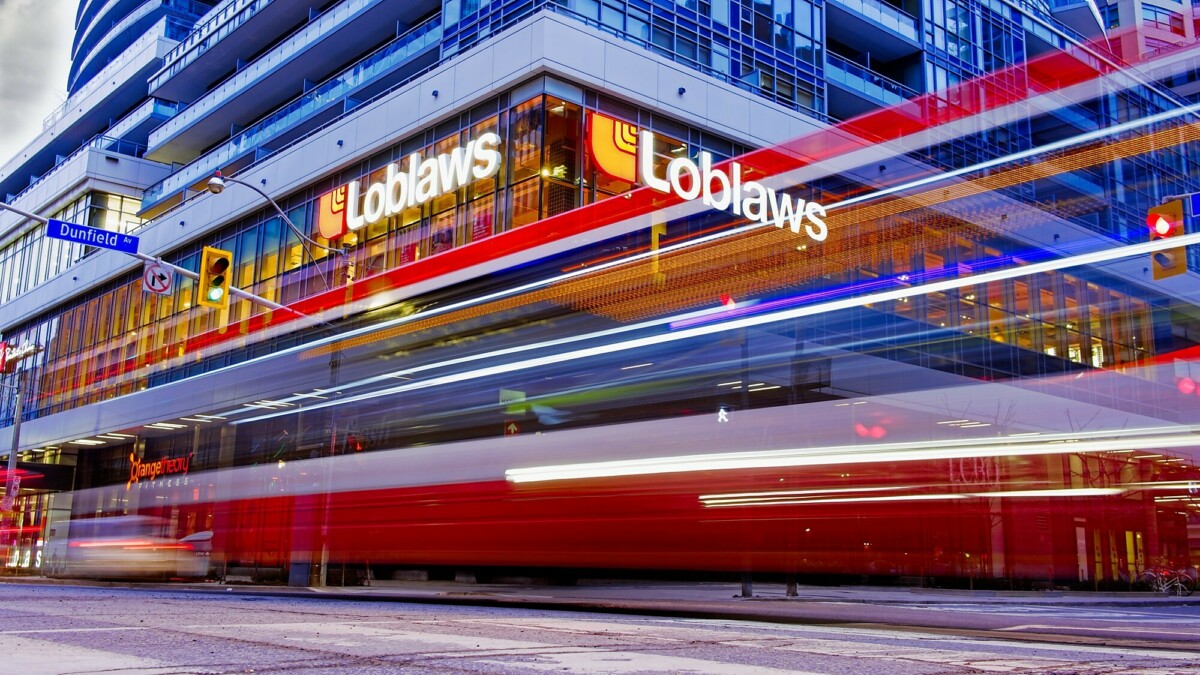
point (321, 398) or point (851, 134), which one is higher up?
point (851, 134)

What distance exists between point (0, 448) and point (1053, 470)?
57119mm

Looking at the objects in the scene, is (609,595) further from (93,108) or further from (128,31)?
(128,31)

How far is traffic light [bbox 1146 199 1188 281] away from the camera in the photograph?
27.3ft

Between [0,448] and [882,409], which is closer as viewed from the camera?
[882,409]

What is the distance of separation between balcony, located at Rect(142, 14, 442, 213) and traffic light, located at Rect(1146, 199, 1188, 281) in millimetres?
31935

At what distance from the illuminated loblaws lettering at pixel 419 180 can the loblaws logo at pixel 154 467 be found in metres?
15.1

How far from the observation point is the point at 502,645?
7492mm

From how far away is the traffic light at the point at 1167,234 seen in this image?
328 inches

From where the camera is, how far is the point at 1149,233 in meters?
8.63

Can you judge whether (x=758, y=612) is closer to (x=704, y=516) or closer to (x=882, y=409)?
(x=704, y=516)

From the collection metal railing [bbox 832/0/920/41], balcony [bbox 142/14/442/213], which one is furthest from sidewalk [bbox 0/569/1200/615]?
metal railing [bbox 832/0/920/41]

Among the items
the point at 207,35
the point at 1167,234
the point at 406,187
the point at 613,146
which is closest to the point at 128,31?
the point at 207,35

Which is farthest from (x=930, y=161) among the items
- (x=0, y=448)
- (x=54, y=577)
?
(x=0, y=448)

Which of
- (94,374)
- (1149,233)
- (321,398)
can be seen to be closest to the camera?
(1149,233)
